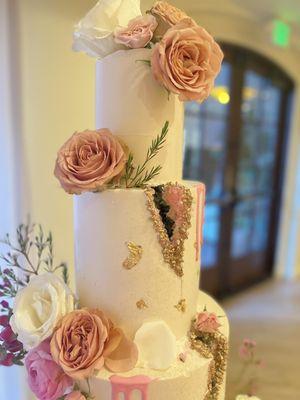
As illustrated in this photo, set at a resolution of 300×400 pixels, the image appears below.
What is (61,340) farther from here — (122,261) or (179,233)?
(179,233)

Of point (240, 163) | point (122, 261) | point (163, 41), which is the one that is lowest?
point (122, 261)

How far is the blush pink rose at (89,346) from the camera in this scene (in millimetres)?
687

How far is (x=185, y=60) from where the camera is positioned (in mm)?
703

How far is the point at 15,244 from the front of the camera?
127cm

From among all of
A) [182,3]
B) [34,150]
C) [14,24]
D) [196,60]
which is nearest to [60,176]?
[196,60]

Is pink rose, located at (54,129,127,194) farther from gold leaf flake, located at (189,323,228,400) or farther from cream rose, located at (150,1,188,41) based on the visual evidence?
gold leaf flake, located at (189,323,228,400)

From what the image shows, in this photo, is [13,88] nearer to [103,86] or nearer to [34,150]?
[34,150]

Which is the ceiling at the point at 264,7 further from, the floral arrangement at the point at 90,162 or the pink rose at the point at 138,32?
the floral arrangement at the point at 90,162

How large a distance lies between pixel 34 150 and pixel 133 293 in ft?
2.42

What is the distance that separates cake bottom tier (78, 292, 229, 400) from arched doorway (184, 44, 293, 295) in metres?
2.02

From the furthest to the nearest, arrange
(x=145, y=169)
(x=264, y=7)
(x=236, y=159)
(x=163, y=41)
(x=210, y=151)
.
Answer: (x=236, y=159)
(x=210, y=151)
(x=264, y=7)
(x=145, y=169)
(x=163, y=41)

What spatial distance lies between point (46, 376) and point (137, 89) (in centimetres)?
65

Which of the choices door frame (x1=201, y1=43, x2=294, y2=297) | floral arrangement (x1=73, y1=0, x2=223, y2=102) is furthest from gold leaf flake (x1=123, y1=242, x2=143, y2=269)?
door frame (x1=201, y1=43, x2=294, y2=297)

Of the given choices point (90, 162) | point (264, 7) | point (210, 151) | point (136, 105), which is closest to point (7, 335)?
point (90, 162)
